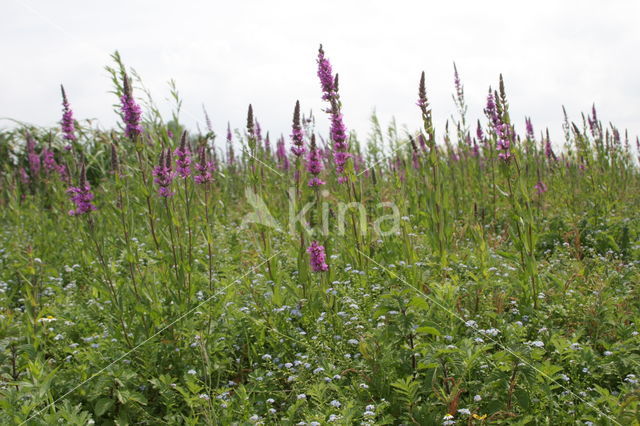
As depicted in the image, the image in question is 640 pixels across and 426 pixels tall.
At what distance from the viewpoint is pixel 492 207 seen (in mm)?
5996

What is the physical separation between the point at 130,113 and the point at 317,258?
1651 millimetres

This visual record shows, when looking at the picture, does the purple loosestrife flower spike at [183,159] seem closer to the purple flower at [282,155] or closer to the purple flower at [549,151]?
the purple flower at [282,155]

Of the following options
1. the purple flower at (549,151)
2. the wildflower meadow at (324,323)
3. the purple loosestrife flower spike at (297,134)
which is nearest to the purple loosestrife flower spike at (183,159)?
the wildflower meadow at (324,323)

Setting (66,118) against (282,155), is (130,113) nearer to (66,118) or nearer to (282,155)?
(66,118)

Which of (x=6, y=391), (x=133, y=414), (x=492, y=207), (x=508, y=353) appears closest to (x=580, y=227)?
(x=492, y=207)

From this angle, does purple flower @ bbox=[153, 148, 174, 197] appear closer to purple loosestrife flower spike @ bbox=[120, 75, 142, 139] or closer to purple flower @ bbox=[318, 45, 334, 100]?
purple loosestrife flower spike @ bbox=[120, 75, 142, 139]

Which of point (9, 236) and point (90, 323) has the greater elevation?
point (9, 236)

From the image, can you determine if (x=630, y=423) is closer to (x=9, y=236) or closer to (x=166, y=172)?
(x=166, y=172)

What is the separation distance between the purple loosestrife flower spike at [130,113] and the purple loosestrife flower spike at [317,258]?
1446 mm

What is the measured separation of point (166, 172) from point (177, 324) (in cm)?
101

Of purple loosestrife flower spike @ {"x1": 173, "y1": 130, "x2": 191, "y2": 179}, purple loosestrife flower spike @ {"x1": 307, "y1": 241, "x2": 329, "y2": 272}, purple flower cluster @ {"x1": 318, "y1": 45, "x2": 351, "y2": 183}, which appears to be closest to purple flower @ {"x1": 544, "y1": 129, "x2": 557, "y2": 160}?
purple flower cluster @ {"x1": 318, "y1": 45, "x2": 351, "y2": 183}

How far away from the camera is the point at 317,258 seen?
3213 mm

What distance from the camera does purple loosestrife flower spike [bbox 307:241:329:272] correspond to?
3.19 m

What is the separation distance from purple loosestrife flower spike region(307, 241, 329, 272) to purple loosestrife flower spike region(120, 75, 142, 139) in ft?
4.74
